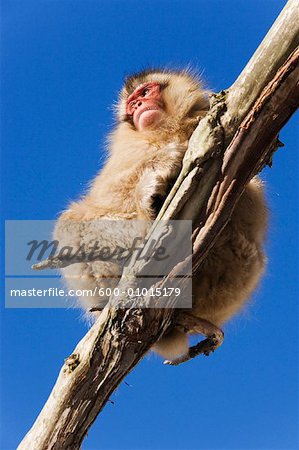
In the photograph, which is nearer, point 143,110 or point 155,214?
point 155,214

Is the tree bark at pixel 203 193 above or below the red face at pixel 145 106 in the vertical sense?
below

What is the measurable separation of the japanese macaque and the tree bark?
14.1 inches

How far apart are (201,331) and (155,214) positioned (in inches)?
33.9

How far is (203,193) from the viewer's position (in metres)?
3.61

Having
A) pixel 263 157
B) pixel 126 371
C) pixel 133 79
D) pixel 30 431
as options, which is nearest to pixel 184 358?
pixel 126 371

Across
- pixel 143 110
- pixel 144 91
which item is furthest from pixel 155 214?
pixel 144 91

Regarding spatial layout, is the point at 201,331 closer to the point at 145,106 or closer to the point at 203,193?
the point at 203,193

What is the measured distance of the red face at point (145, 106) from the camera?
4.66m

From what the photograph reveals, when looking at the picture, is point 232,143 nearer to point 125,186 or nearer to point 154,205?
point 154,205

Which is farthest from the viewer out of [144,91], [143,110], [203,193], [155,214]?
[144,91]

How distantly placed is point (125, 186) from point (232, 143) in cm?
95

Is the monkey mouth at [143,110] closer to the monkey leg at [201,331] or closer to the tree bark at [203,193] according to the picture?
the tree bark at [203,193]

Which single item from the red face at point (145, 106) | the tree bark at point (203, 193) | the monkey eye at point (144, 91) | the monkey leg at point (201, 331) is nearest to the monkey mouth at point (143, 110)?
the red face at point (145, 106)

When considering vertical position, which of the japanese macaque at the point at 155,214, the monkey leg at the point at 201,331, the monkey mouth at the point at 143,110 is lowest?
the monkey leg at the point at 201,331
